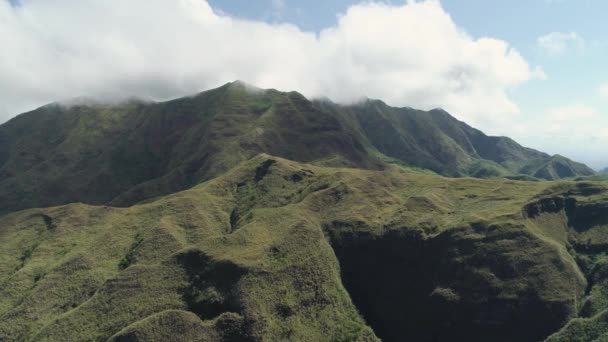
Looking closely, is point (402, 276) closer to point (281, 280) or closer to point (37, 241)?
point (281, 280)

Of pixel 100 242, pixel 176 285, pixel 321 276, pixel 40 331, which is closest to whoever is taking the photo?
pixel 40 331

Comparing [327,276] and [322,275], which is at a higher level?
[322,275]

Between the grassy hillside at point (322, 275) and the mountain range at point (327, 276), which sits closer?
the mountain range at point (327, 276)

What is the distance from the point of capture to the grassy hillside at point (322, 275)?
140500mm

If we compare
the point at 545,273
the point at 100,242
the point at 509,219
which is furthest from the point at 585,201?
the point at 100,242

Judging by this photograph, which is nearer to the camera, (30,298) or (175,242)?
(30,298)

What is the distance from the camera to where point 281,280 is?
15200cm

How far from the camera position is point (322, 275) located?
160875 mm

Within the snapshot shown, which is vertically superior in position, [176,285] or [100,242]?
[100,242]

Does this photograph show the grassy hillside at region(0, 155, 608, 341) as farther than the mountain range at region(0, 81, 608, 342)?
Yes

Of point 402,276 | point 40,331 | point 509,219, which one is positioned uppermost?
point 509,219

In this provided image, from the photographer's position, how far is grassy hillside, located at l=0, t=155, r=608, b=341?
140 m

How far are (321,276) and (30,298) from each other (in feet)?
366

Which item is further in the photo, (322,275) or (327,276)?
(327,276)
